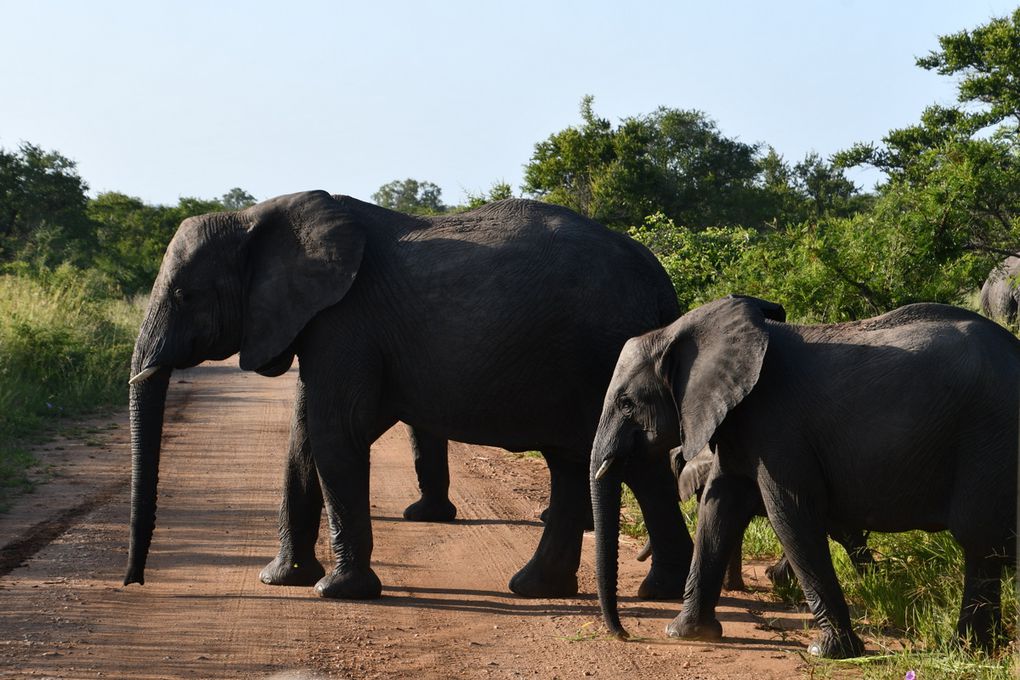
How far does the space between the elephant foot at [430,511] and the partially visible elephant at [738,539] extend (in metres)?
2.21

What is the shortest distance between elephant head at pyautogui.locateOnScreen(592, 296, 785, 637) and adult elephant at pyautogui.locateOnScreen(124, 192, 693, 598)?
0.76 metres

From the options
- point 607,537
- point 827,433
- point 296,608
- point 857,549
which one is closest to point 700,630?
point 607,537

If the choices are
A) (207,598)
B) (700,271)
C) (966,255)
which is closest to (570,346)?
(207,598)

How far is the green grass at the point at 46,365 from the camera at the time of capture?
11742 mm

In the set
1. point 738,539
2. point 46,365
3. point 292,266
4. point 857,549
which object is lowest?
point 857,549

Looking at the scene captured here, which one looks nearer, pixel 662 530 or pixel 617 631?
pixel 617 631

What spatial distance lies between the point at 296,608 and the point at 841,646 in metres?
2.77

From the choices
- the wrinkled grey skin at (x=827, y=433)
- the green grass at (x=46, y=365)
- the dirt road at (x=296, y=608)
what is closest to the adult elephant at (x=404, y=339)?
the dirt road at (x=296, y=608)

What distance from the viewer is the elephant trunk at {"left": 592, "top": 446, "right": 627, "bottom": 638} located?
562cm

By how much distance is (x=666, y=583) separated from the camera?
6668 millimetres

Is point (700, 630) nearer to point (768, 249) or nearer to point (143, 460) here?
point (143, 460)

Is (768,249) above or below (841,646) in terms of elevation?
above

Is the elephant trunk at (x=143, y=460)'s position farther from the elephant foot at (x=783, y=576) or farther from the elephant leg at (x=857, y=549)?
the elephant leg at (x=857, y=549)

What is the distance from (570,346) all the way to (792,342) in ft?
4.67
